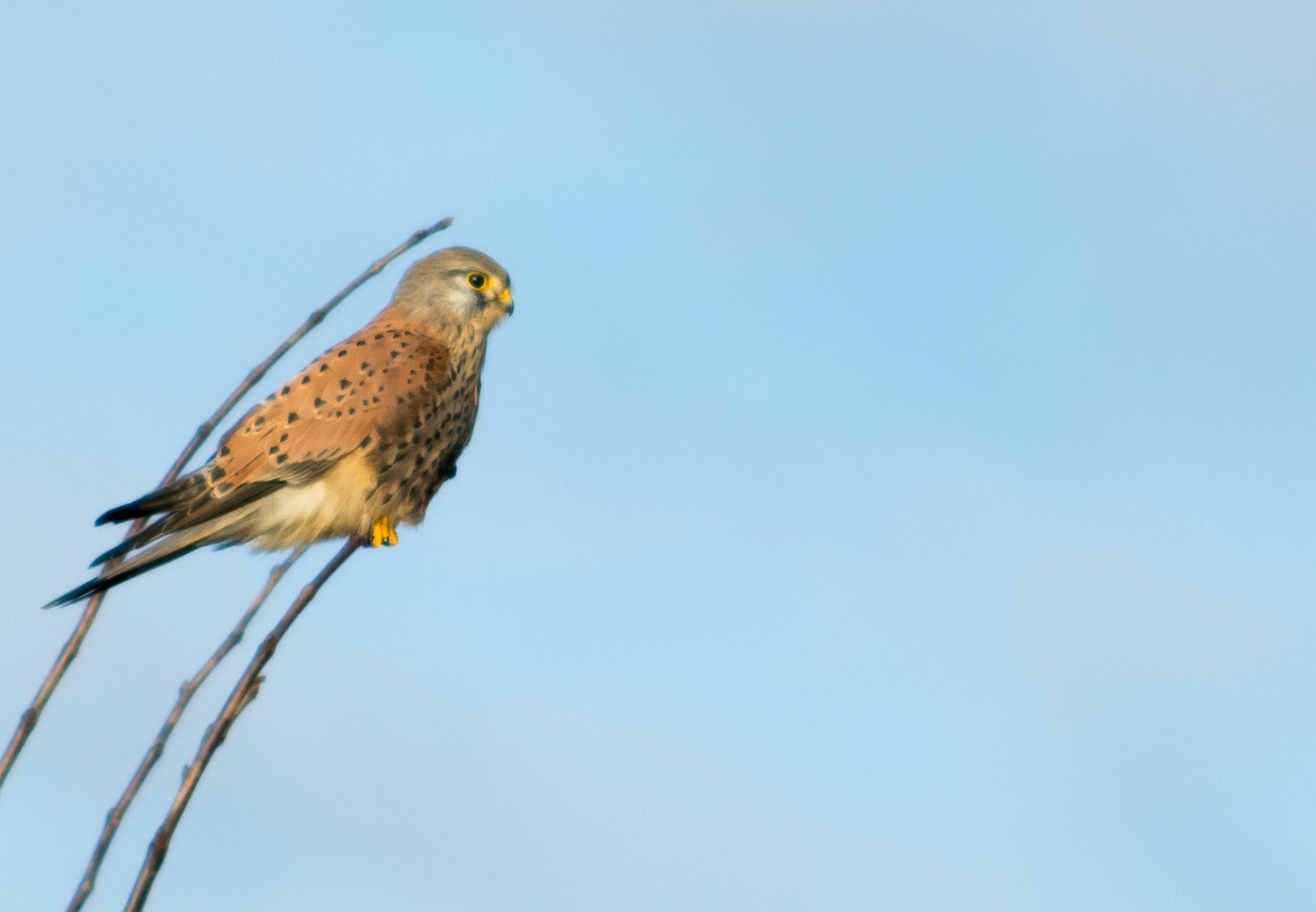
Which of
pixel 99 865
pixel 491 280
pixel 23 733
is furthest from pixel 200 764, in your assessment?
pixel 491 280

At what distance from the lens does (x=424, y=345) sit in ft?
15.8

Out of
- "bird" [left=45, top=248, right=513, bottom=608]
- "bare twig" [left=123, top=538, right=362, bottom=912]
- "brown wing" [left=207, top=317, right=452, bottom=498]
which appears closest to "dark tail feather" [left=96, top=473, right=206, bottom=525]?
"bird" [left=45, top=248, right=513, bottom=608]

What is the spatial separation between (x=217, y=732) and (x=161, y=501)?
1685 mm

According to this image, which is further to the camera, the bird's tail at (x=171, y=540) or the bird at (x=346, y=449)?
the bird at (x=346, y=449)

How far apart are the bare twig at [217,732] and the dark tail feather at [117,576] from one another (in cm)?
43

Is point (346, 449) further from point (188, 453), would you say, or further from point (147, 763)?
point (147, 763)

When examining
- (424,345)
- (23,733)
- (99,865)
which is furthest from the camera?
(424,345)

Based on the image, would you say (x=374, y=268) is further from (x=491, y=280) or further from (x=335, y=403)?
(x=491, y=280)

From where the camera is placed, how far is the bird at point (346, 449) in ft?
13.7

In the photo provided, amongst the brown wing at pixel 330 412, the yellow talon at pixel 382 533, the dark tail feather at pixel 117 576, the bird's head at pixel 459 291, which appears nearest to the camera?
the dark tail feather at pixel 117 576

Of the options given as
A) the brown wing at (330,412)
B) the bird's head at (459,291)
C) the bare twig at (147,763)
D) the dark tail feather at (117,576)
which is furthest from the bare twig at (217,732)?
the bird's head at (459,291)

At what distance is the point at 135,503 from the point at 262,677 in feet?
3.60

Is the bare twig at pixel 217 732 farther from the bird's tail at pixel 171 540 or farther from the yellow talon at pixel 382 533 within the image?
the yellow talon at pixel 382 533

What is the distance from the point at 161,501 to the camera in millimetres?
3596
